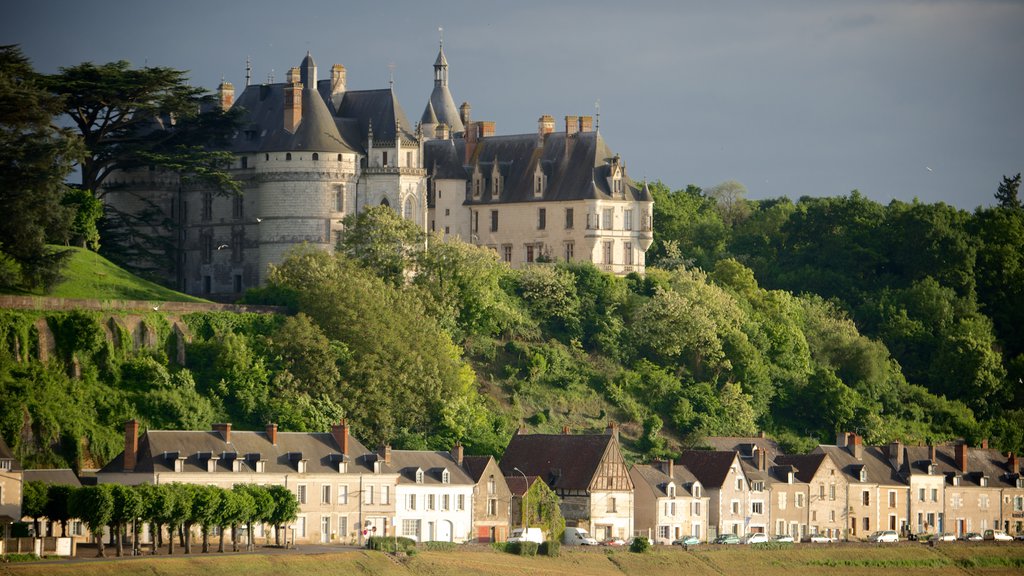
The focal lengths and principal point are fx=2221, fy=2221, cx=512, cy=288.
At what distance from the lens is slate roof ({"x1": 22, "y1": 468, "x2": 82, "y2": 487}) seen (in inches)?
2841

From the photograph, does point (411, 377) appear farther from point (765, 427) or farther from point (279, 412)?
point (765, 427)

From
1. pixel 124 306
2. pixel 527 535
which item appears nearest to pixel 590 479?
pixel 527 535

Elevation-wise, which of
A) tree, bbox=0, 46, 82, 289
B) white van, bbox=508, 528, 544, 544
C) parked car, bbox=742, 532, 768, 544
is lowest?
parked car, bbox=742, 532, 768, 544

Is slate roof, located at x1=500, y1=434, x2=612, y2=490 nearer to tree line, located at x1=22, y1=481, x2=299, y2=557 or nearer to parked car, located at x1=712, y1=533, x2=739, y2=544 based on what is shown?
parked car, located at x1=712, y1=533, x2=739, y2=544

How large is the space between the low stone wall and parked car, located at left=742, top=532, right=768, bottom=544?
20.7 metres

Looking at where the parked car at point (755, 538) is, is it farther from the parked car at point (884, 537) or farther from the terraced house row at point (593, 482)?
the parked car at point (884, 537)

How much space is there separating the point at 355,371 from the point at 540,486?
9.38m

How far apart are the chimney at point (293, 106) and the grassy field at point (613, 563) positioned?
91.8ft

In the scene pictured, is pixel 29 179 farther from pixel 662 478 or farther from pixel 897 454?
pixel 897 454

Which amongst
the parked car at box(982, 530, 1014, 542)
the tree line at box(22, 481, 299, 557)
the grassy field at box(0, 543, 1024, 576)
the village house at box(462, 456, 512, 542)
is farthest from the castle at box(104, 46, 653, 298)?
the tree line at box(22, 481, 299, 557)

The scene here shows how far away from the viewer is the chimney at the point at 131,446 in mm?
72688

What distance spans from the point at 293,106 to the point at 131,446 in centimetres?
2785

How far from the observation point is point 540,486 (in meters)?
80.8

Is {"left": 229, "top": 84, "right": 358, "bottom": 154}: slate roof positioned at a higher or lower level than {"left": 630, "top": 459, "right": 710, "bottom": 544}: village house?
higher
